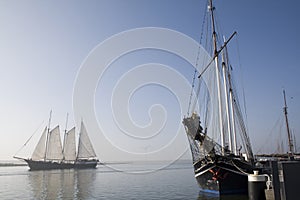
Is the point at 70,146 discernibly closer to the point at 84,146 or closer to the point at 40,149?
the point at 84,146

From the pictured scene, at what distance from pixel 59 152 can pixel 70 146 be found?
5.89 metres

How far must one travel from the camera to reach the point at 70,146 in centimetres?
11438

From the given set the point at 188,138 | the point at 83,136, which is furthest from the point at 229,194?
the point at 83,136

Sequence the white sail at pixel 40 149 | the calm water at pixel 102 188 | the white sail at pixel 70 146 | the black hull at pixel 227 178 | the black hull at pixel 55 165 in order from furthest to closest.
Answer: the white sail at pixel 70 146
the white sail at pixel 40 149
the black hull at pixel 55 165
the calm water at pixel 102 188
the black hull at pixel 227 178

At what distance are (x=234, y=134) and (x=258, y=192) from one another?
18391 millimetres

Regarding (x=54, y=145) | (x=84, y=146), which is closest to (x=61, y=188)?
(x=54, y=145)

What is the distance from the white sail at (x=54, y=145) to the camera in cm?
10856

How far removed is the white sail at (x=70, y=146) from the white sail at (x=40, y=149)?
9.28 metres

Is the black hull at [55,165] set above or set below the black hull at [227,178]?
below

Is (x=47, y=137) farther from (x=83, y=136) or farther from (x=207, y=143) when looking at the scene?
(x=207, y=143)

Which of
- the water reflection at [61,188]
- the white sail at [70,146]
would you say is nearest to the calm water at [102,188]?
the water reflection at [61,188]

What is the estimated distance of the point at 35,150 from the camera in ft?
352

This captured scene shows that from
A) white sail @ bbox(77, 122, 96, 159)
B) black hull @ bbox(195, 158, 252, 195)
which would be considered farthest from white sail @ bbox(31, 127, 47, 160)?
black hull @ bbox(195, 158, 252, 195)

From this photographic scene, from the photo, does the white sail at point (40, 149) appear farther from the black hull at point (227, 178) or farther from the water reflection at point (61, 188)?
the black hull at point (227, 178)
